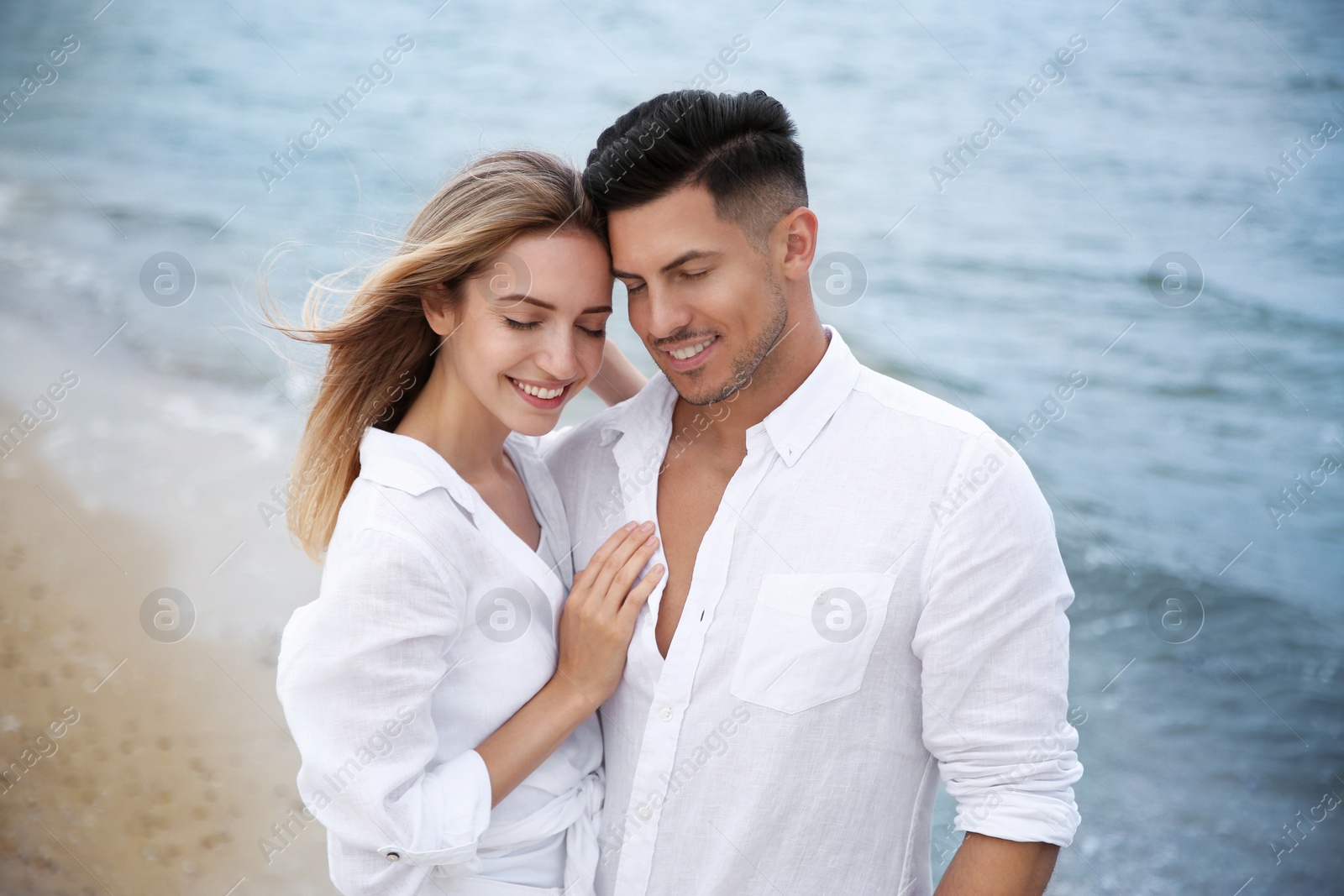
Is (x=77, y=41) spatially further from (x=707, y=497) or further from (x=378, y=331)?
(x=707, y=497)

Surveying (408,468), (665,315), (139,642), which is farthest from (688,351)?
(139,642)

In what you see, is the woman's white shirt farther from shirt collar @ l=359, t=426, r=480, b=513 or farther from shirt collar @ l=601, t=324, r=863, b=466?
shirt collar @ l=601, t=324, r=863, b=466

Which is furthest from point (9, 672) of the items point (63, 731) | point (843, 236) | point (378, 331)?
point (843, 236)

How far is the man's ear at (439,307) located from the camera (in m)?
1.47

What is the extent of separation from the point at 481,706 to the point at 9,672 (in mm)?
2893

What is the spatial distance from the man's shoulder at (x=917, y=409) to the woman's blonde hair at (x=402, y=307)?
457 mm

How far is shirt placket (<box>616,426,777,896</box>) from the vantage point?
4.54 ft

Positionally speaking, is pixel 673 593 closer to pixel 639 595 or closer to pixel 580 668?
pixel 639 595

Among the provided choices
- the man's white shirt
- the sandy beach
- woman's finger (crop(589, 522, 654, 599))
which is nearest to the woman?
woman's finger (crop(589, 522, 654, 599))

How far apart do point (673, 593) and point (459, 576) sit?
315 millimetres

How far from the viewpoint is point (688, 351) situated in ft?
4.74

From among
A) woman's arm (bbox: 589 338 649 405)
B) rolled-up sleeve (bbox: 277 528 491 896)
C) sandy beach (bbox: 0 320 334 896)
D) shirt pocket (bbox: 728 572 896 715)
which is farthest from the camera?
sandy beach (bbox: 0 320 334 896)

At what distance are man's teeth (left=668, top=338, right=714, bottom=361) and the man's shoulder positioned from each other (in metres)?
0.23

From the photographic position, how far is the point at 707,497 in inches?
59.4
